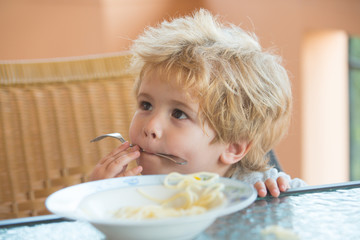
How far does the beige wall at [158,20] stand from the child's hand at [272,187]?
2.88 m

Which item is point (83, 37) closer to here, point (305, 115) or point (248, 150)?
point (305, 115)

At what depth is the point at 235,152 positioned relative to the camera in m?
1.31

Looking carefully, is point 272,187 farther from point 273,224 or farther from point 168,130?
point 168,130

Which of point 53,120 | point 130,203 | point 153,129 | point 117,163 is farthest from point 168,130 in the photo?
point 53,120

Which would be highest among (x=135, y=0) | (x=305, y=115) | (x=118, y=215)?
(x=135, y=0)

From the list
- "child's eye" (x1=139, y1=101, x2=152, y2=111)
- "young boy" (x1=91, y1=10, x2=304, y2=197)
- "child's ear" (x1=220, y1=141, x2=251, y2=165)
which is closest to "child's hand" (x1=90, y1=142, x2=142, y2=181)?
"young boy" (x1=91, y1=10, x2=304, y2=197)

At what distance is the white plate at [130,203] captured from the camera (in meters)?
0.58

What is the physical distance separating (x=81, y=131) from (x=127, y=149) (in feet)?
1.59

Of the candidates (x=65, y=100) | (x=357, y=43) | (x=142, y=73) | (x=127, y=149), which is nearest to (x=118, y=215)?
(x=127, y=149)

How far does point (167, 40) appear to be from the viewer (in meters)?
1.31

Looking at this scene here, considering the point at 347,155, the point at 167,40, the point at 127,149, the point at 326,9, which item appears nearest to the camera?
the point at 127,149

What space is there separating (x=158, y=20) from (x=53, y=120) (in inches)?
110

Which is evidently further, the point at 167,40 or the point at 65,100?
the point at 65,100

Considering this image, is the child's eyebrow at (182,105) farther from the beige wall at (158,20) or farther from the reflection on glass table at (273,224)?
the beige wall at (158,20)
